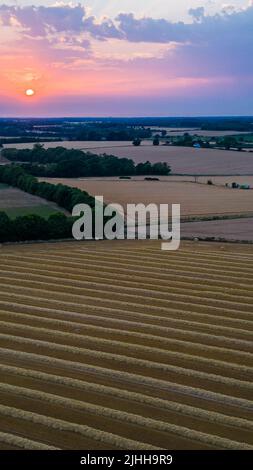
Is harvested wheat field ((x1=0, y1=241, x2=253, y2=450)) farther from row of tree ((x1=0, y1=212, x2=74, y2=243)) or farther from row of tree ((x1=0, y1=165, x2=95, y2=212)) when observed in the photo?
row of tree ((x1=0, y1=165, x2=95, y2=212))

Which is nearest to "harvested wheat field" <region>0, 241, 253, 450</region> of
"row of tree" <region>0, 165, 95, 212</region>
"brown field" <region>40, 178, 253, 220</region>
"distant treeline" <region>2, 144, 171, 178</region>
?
"row of tree" <region>0, 165, 95, 212</region>

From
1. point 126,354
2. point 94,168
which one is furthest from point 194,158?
point 126,354

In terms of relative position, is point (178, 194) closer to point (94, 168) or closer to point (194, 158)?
point (94, 168)

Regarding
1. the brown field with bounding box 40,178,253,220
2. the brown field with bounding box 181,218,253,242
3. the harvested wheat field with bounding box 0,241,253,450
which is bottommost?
the harvested wheat field with bounding box 0,241,253,450

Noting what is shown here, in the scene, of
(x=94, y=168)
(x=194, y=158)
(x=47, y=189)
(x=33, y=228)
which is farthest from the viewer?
(x=194, y=158)

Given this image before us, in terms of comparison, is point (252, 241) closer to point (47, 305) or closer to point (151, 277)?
point (151, 277)

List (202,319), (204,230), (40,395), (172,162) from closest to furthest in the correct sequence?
(40,395)
(202,319)
(204,230)
(172,162)

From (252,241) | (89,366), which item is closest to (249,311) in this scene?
(89,366)
